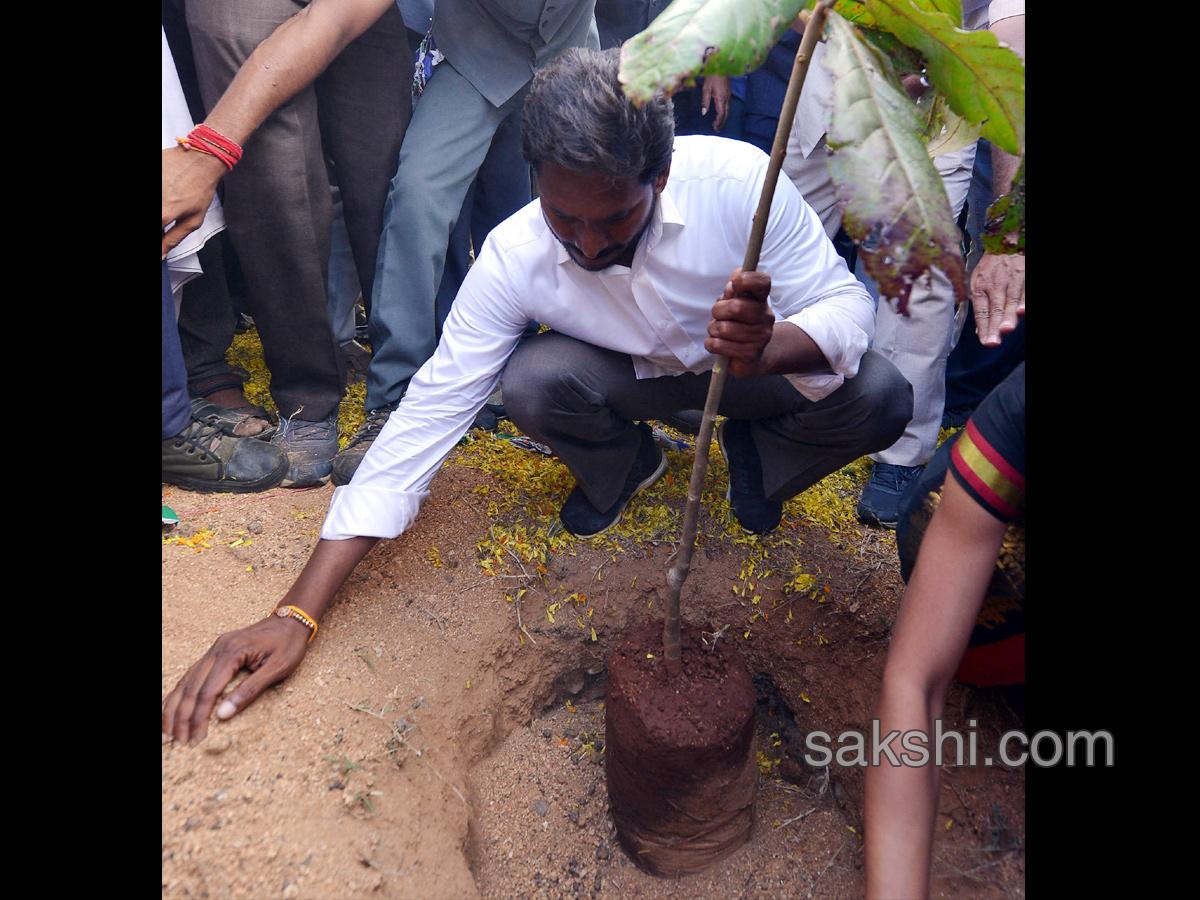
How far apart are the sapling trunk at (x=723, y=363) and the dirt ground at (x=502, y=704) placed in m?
0.62

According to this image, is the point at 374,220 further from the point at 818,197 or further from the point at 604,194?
the point at 818,197

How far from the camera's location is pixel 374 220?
103 inches

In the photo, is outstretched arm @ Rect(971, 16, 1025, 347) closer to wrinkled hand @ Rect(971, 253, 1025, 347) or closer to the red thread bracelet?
wrinkled hand @ Rect(971, 253, 1025, 347)

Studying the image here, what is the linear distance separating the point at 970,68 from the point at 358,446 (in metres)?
2.07

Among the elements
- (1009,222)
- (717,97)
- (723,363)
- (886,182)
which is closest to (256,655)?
(723,363)

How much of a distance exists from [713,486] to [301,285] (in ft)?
5.11

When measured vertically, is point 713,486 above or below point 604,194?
below

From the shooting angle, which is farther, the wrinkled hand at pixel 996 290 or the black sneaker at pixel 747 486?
the black sneaker at pixel 747 486

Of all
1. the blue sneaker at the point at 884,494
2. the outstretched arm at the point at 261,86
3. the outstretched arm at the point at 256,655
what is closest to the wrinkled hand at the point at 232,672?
the outstretched arm at the point at 256,655

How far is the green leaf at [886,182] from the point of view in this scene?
2.80 ft

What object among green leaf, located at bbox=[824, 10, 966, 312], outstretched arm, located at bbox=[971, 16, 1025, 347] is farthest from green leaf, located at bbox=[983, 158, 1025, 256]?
outstretched arm, located at bbox=[971, 16, 1025, 347]

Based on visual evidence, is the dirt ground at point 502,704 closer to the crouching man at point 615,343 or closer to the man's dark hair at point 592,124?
the crouching man at point 615,343

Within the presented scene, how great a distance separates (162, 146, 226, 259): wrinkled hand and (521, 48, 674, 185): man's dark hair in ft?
3.21

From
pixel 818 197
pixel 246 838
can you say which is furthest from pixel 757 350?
pixel 818 197
